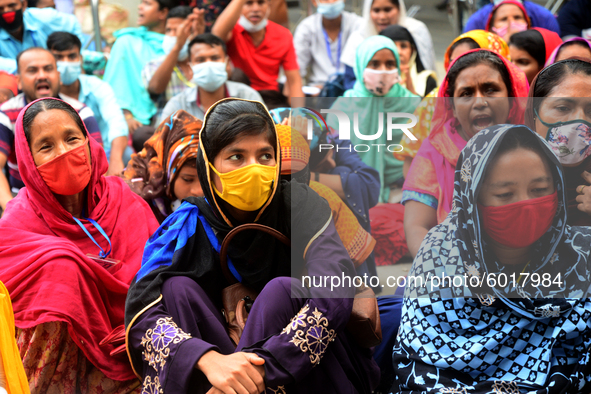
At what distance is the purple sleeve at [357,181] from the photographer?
7.99 ft

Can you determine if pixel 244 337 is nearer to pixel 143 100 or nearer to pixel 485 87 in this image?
pixel 485 87

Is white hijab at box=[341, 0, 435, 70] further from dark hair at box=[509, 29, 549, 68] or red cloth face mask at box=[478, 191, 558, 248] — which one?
red cloth face mask at box=[478, 191, 558, 248]

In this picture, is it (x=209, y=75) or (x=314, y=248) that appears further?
(x=209, y=75)

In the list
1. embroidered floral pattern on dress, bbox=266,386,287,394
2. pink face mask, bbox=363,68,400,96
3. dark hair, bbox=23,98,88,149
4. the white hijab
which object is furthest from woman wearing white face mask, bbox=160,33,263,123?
embroidered floral pattern on dress, bbox=266,386,287,394

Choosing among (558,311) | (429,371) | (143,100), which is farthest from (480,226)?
(143,100)

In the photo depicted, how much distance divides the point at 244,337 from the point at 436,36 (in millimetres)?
5463

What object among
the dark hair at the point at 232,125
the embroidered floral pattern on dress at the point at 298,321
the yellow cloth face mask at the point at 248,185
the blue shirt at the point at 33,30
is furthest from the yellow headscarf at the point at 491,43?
the blue shirt at the point at 33,30

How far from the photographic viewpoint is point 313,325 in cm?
191

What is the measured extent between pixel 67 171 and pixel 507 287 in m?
1.80

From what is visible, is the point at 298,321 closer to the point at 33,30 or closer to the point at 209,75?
the point at 209,75

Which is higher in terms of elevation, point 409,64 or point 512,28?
point 512,28

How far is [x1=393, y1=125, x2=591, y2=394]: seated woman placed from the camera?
1.87 meters

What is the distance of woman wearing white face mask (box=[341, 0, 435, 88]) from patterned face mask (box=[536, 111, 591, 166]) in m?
2.85

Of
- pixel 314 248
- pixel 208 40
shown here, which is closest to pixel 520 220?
pixel 314 248
